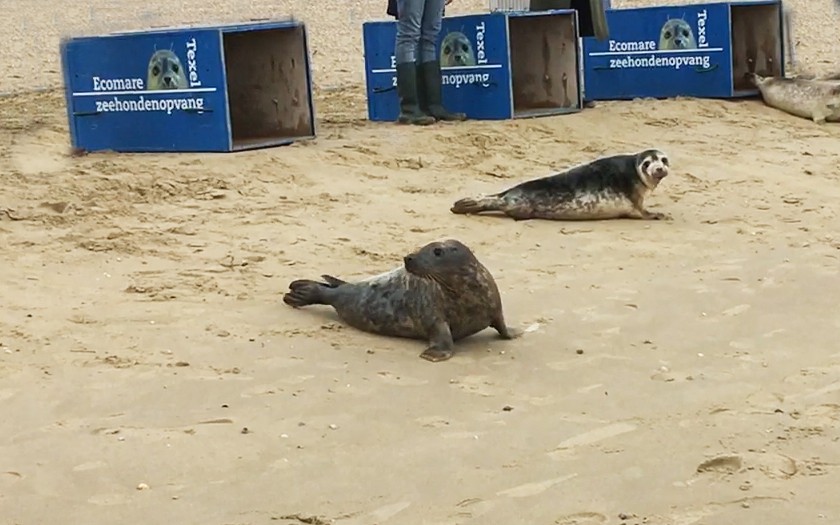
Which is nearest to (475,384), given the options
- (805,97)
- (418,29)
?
(418,29)

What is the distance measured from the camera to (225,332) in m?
5.36

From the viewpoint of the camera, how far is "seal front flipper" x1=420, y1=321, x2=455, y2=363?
5211 millimetres

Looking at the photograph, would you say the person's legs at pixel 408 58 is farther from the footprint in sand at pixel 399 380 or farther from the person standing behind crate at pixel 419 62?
the footprint in sand at pixel 399 380

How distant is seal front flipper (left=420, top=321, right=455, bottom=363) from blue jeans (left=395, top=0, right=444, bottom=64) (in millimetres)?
4546

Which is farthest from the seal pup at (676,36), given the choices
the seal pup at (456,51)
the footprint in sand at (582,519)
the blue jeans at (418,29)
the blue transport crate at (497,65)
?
the footprint in sand at (582,519)

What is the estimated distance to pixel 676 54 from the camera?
11.5 meters

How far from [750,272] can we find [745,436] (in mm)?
2307

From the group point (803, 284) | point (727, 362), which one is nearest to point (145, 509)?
point (727, 362)

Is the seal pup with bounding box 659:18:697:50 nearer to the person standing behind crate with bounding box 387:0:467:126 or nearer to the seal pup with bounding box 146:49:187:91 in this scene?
the person standing behind crate with bounding box 387:0:467:126

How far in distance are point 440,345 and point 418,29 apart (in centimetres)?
473

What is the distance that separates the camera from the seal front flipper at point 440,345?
521 centimetres

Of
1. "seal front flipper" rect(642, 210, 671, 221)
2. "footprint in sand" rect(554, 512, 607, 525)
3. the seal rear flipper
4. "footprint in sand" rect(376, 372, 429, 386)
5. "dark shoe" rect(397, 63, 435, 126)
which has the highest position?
"dark shoe" rect(397, 63, 435, 126)

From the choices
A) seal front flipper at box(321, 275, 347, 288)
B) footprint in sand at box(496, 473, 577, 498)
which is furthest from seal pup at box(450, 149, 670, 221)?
footprint in sand at box(496, 473, 577, 498)

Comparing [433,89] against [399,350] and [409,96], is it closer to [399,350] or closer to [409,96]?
[409,96]
